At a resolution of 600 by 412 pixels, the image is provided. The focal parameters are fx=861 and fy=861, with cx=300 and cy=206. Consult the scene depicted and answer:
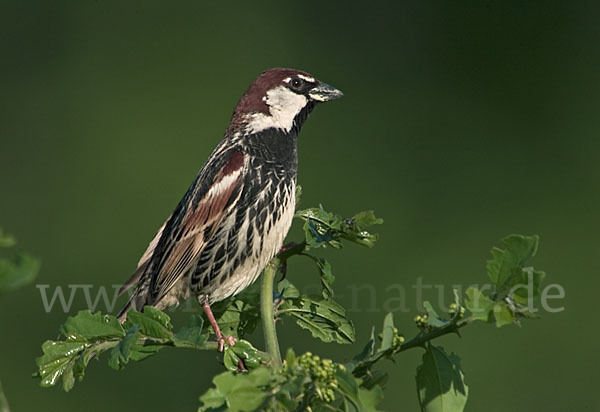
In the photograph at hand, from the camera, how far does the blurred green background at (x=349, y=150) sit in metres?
5.32

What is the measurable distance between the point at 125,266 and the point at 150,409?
1.12 metres

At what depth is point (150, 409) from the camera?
5.22 meters

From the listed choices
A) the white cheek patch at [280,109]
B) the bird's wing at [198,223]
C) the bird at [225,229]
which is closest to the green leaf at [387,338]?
the bird at [225,229]

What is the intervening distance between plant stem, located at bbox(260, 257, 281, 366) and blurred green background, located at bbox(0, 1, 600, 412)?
2866 mm

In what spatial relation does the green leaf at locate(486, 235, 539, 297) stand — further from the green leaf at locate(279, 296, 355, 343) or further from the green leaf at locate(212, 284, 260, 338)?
the green leaf at locate(212, 284, 260, 338)

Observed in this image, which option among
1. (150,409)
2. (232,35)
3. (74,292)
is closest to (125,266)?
(74,292)

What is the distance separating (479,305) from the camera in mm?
1723

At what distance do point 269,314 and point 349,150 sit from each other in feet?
13.8

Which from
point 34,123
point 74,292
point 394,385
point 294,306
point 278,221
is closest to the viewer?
point 294,306

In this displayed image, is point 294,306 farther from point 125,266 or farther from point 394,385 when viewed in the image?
point 125,266

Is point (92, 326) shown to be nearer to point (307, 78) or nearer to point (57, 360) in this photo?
point (57, 360)

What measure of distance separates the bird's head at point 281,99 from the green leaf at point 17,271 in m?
2.53

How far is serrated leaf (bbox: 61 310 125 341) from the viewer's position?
196 centimetres

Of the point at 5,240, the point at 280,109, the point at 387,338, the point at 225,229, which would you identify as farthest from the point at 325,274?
the point at 280,109
